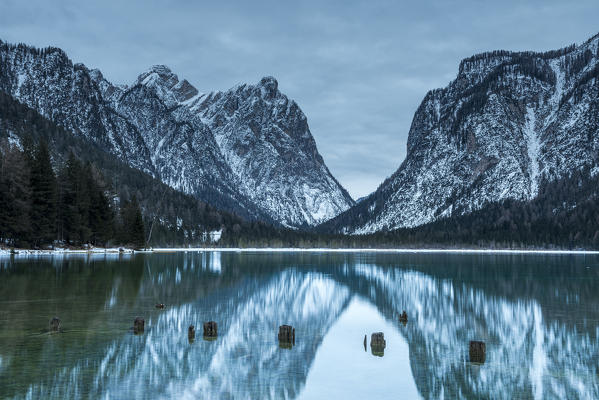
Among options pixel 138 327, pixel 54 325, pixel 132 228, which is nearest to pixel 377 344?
pixel 138 327

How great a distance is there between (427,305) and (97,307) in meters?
22.0

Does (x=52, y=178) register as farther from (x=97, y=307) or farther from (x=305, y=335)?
(x=305, y=335)

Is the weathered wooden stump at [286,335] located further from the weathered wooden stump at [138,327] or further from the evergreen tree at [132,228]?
the evergreen tree at [132,228]

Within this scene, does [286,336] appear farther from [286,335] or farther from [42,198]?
[42,198]

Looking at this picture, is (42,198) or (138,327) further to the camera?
(42,198)

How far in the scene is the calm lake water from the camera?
730 inches

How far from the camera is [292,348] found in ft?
81.4

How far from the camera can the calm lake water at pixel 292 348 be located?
18.5 meters

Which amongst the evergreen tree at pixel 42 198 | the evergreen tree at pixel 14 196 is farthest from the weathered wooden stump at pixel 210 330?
the evergreen tree at pixel 42 198

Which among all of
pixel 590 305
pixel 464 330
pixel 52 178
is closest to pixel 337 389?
pixel 464 330

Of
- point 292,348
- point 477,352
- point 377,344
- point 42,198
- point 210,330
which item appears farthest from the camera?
point 42,198

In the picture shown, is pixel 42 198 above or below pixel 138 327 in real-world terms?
above

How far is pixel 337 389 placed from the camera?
18.9m

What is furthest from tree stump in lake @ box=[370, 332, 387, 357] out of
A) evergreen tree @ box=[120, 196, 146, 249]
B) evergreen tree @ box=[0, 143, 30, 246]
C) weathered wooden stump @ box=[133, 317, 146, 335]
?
evergreen tree @ box=[120, 196, 146, 249]
